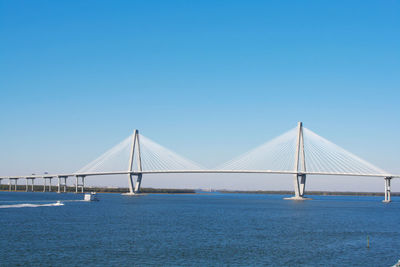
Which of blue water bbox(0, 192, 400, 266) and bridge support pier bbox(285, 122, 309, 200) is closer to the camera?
blue water bbox(0, 192, 400, 266)

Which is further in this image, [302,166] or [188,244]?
[302,166]

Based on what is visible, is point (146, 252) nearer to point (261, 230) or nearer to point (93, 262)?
point (93, 262)

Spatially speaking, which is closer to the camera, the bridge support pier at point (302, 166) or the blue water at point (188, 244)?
the blue water at point (188, 244)

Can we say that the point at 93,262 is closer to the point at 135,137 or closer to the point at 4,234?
the point at 4,234

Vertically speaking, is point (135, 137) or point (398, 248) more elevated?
point (135, 137)

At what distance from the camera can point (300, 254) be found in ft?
89.5

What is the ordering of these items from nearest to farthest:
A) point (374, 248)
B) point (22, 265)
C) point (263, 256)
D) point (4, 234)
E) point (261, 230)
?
point (22, 265) < point (263, 256) < point (374, 248) < point (4, 234) < point (261, 230)

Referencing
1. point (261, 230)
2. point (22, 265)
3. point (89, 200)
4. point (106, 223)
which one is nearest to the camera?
point (22, 265)

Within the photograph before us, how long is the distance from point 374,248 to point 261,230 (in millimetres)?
10985

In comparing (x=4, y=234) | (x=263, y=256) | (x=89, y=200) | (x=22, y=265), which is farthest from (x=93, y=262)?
(x=89, y=200)

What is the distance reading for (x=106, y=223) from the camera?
4238 cm

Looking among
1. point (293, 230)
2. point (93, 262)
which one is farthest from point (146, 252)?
point (293, 230)

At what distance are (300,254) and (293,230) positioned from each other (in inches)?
496

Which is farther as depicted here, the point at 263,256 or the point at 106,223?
the point at 106,223
